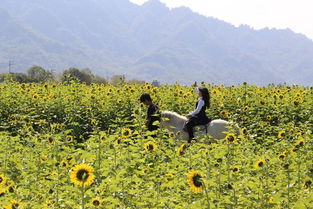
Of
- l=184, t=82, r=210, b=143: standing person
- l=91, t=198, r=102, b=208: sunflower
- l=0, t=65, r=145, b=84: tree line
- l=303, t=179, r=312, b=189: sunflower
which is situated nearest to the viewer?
l=91, t=198, r=102, b=208: sunflower

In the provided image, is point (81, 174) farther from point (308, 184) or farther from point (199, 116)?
point (199, 116)

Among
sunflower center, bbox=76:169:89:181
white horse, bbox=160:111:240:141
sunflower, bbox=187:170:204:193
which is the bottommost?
sunflower, bbox=187:170:204:193

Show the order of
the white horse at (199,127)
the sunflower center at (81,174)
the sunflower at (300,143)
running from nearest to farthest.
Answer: the sunflower center at (81,174) < the sunflower at (300,143) < the white horse at (199,127)

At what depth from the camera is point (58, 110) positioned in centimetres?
1570

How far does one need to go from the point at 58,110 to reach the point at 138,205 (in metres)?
11.0

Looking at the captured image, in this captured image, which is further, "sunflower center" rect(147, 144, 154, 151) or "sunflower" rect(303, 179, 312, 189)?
"sunflower center" rect(147, 144, 154, 151)

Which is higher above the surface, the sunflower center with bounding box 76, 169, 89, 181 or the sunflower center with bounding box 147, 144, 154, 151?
the sunflower center with bounding box 147, 144, 154, 151

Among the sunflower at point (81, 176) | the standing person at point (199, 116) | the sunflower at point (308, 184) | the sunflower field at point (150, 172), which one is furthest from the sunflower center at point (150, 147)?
the standing person at point (199, 116)

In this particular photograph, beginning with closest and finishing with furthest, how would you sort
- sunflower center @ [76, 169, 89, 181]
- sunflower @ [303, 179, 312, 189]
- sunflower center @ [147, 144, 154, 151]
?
sunflower center @ [76, 169, 89, 181], sunflower @ [303, 179, 312, 189], sunflower center @ [147, 144, 154, 151]

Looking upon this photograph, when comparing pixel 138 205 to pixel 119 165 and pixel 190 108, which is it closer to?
pixel 119 165

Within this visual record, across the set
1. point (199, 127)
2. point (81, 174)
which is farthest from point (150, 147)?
point (199, 127)

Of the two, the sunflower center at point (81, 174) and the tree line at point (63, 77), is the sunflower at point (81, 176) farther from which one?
the tree line at point (63, 77)

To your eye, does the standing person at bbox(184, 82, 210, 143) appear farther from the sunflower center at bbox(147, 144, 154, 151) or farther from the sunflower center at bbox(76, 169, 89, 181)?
the sunflower center at bbox(76, 169, 89, 181)

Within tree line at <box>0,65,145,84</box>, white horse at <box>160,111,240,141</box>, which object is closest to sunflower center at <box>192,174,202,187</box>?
white horse at <box>160,111,240,141</box>
